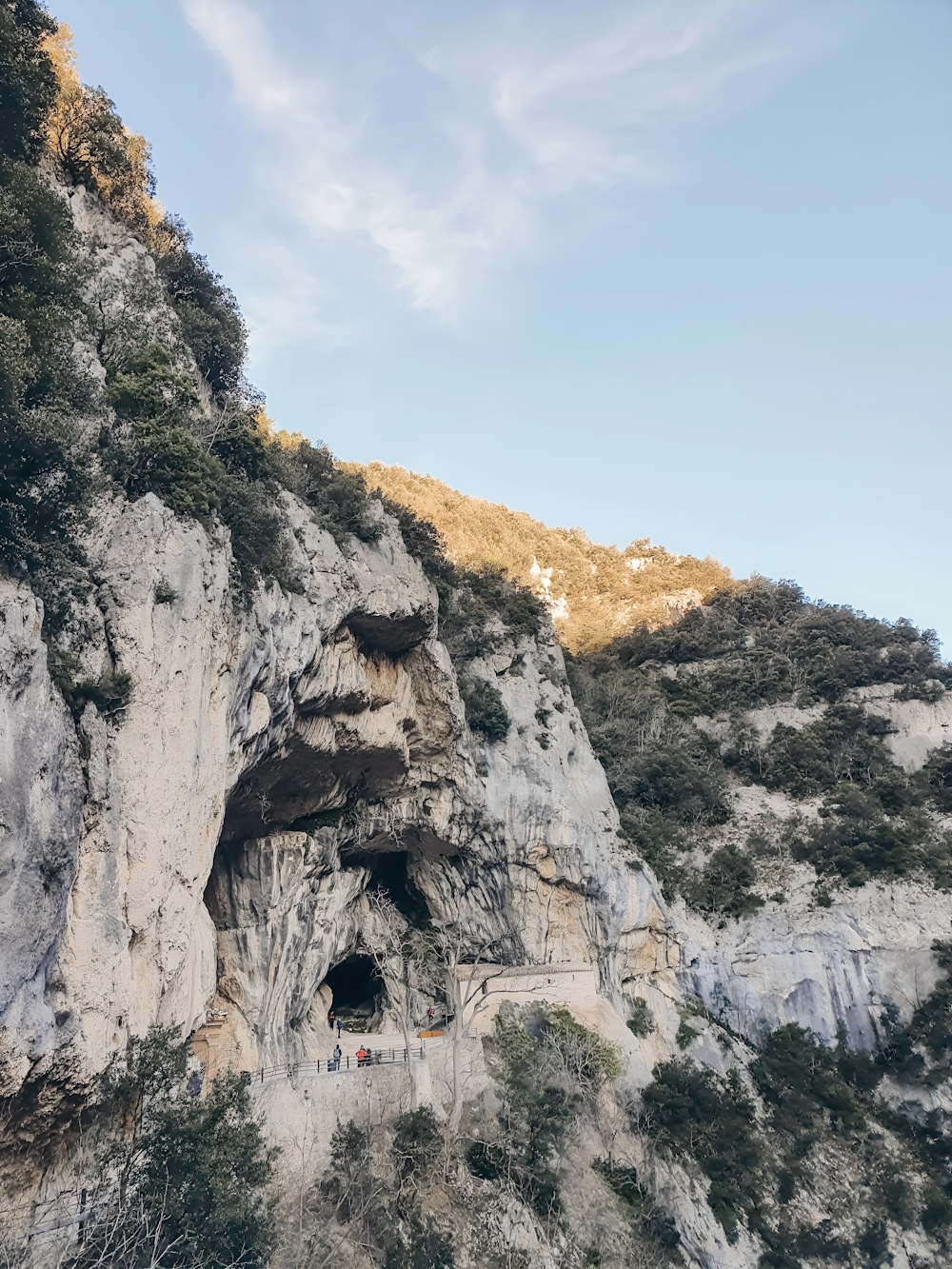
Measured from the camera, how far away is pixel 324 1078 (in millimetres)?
21328

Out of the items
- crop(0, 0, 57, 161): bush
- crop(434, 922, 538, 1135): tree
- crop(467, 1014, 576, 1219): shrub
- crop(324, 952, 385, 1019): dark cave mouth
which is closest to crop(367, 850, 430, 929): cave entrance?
crop(434, 922, 538, 1135): tree

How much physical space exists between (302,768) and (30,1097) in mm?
14512

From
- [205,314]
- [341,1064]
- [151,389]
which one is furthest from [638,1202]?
[205,314]

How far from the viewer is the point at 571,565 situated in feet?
230

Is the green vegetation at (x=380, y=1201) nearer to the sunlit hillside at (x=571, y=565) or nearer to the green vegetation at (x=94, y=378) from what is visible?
the green vegetation at (x=94, y=378)

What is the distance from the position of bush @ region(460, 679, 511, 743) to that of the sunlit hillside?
23738mm

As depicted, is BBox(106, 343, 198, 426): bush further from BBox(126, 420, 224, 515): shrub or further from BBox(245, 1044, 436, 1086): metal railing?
BBox(245, 1044, 436, 1086): metal railing

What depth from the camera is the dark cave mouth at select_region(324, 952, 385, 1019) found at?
104 ft

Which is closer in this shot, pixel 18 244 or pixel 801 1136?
pixel 18 244

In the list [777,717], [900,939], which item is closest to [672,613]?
[777,717]

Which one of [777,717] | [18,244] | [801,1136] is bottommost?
[801,1136]

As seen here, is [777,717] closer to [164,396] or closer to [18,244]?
[164,396]

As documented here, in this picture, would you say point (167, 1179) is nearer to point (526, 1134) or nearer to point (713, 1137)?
point (526, 1134)

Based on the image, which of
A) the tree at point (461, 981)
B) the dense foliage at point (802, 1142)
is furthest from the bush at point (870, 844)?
the tree at point (461, 981)
